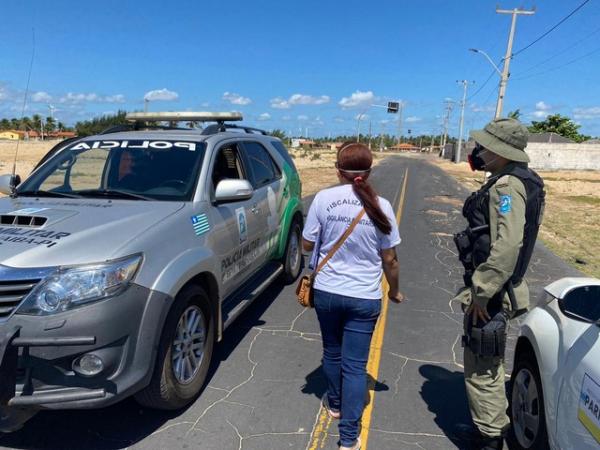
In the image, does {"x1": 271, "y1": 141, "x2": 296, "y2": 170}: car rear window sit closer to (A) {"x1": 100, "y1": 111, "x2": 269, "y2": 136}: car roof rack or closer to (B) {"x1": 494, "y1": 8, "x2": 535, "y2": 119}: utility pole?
(A) {"x1": 100, "y1": 111, "x2": 269, "y2": 136}: car roof rack

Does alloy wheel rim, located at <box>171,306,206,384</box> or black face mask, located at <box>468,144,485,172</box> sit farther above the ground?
black face mask, located at <box>468,144,485,172</box>

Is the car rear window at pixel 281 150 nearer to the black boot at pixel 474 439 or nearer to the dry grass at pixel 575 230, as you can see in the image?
the black boot at pixel 474 439

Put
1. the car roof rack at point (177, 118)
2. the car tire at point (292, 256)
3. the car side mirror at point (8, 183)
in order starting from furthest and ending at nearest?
the car tire at point (292, 256)
the car roof rack at point (177, 118)
the car side mirror at point (8, 183)

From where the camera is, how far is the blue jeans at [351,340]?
9.77ft

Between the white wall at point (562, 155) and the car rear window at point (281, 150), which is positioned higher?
the car rear window at point (281, 150)

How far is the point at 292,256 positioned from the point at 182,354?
129 inches

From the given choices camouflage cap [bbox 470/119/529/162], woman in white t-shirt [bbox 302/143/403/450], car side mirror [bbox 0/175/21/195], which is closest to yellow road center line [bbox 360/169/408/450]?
woman in white t-shirt [bbox 302/143/403/450]

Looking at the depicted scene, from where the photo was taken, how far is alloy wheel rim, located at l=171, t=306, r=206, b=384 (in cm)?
335

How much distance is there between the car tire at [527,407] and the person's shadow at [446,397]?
1.26ft

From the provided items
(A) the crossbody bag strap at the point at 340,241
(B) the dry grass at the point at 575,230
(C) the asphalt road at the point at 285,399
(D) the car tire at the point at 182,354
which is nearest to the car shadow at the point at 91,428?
(C) the asphalt road at the point at 285,399

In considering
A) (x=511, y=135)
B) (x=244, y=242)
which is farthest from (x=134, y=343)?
(x=511, y=135)

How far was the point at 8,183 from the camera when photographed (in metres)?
4.32

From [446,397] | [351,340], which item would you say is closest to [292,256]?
[446,397]

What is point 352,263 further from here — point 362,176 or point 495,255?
point 495,255
